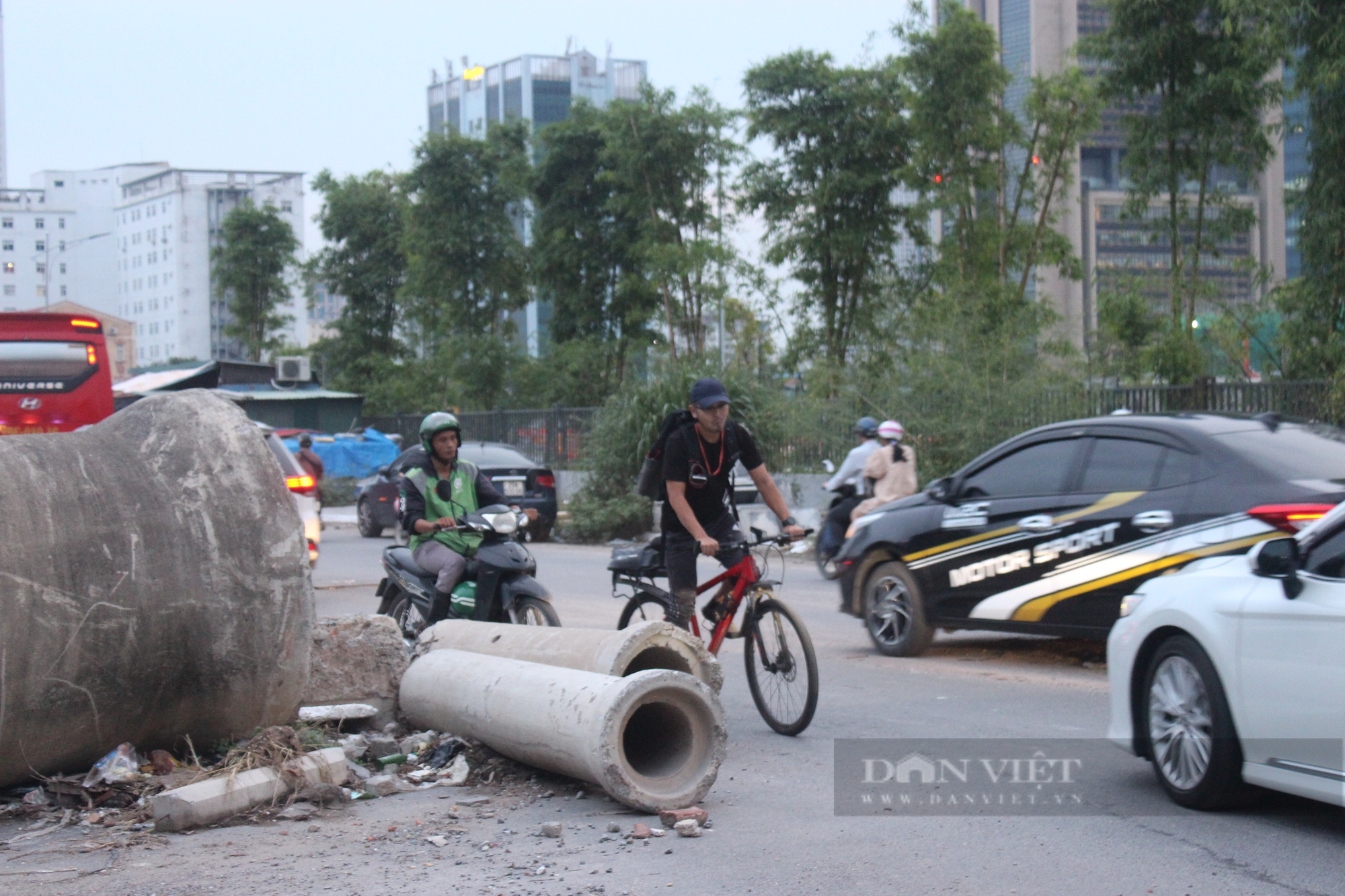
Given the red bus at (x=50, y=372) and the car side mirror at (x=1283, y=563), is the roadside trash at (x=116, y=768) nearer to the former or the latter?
the car side mirror at (x=1283, y=563)

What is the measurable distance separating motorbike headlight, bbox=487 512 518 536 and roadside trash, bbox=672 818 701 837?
125 inches

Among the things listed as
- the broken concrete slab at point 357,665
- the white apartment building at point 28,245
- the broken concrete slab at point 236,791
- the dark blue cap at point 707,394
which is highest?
the white apartment building at point 28,245

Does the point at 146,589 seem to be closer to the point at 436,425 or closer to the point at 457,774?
the point at 457,774

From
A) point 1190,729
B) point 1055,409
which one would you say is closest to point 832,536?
point 1055,409

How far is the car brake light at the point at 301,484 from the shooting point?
13745mm

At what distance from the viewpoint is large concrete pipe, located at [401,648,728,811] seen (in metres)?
5.46

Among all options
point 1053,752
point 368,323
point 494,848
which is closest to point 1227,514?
point 1053,752

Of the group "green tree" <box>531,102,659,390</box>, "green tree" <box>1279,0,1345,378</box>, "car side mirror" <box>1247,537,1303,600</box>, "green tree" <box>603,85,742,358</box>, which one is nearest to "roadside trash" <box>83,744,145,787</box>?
"car side mirror" <box>1247,537,1303,600</box>

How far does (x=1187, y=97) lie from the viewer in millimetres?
18922

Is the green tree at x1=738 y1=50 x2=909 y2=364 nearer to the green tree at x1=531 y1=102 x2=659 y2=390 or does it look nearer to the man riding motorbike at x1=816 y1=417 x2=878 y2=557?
the green tree at x1=531 y1=102 x2=659 y2=390

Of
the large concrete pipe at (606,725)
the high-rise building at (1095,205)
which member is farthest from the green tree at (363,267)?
the large concrete pipe at (606,725)

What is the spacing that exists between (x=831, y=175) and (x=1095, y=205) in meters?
73.3

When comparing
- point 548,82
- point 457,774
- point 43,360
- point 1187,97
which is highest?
point 548,82

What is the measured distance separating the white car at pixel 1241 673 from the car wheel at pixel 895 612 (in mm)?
3617
